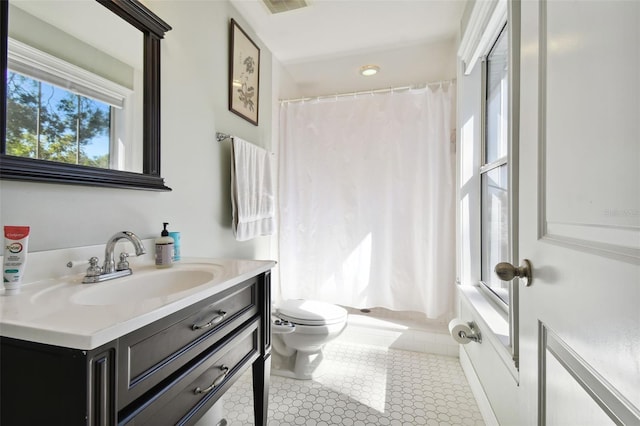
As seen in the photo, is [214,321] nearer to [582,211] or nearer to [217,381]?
[217,381]

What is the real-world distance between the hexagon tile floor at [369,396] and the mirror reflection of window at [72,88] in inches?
45.1

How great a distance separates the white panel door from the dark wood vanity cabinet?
31.3 inches

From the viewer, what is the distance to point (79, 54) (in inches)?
36.6

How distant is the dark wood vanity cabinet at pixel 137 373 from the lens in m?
0.50

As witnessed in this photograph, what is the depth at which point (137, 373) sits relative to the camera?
23.5 inches

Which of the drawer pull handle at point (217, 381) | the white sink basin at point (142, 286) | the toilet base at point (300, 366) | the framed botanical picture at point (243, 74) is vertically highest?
the framed botanical picture at point (243, 74)

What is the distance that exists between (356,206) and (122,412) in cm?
189

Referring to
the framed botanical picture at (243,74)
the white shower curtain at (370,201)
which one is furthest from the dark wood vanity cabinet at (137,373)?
the white shower curtain at (370,201)

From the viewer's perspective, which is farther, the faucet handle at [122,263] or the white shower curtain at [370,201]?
the white shower curtain at [370,201]

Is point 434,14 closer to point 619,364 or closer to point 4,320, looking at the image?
point 619,364

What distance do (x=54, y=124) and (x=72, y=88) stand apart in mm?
135

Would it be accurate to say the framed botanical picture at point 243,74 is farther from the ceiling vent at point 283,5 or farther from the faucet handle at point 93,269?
the faucet handle at point 93,269

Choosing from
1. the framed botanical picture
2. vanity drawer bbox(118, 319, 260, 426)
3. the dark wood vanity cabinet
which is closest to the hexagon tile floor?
vanity drawer bbox(118, 319, 260, 426)

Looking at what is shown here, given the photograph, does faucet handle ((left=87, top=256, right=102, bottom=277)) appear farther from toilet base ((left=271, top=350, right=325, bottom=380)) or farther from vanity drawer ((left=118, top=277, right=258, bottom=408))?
toilet base ((left=271, top=350, right=325, bottom=380))
